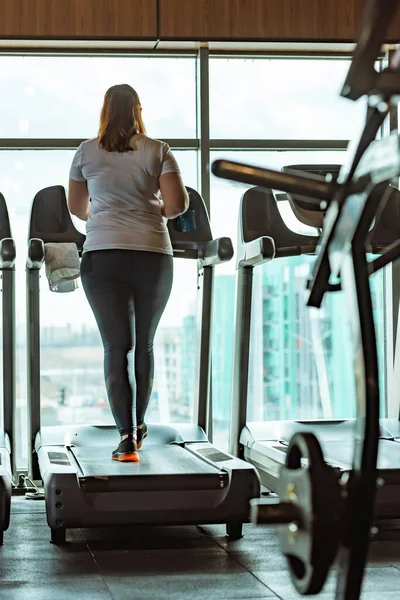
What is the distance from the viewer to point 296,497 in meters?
1.30

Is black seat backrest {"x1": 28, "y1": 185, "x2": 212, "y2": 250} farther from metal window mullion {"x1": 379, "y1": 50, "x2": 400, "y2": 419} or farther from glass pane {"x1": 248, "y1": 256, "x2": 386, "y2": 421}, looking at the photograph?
metal window mullion {"x1": 379, "y1": 50, "x2": 400, "y2": 419}

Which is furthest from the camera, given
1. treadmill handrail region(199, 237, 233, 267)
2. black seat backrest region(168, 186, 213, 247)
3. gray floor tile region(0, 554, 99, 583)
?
black seat backrest region(168, 186, 213, 247)

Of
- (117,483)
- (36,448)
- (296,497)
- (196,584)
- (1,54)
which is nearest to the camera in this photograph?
(296,497)

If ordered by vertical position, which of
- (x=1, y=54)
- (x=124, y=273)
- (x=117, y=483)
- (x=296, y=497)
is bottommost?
(x=117, y=483)

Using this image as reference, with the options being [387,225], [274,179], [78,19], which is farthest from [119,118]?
[274,179]

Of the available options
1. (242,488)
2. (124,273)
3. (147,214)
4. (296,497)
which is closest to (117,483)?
(242,488)

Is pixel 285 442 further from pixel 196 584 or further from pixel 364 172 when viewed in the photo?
pixel 364 172

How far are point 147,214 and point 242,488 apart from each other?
3.77ft

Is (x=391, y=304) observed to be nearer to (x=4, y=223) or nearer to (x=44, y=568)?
(x=4, y=223)

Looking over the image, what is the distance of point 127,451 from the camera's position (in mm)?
3627

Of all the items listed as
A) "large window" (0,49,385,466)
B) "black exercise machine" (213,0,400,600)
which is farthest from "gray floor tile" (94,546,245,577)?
"large window" (0,49,385,466)

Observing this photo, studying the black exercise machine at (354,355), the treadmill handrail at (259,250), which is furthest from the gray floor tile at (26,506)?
the black exercise machine at (354,355)

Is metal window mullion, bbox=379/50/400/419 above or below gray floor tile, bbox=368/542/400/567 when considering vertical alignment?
above

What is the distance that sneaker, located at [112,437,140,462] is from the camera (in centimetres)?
361
